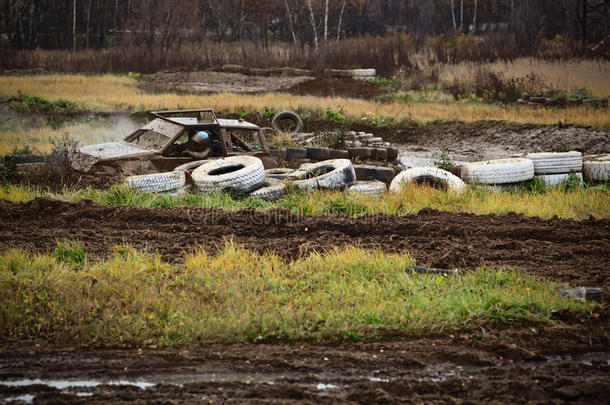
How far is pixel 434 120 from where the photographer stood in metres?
17.7

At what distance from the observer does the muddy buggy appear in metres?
9.59

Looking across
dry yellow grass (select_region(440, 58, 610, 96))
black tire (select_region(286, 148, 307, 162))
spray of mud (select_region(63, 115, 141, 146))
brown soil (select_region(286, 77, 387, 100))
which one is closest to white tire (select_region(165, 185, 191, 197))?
black tire (select_region(286, 148, 307, 162))

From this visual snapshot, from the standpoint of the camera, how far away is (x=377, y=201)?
8.70 meters

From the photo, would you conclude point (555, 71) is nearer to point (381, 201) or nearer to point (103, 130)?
point (103, 130)

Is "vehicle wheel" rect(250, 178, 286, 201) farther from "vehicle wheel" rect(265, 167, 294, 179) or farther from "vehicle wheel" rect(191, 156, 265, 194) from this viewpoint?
"vehicle wheel" rect(265, 167, 294, 179)

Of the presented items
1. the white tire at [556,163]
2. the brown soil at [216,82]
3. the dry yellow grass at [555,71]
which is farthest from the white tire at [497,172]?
the brown soil at [216,82]

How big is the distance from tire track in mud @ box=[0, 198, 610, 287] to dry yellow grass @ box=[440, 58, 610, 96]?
13.3 meters

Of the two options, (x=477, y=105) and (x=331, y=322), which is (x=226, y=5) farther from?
(x=331, y=322)

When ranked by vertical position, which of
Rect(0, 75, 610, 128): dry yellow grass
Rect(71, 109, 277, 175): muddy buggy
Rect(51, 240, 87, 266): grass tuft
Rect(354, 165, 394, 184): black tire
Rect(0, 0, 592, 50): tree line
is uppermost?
Rect(0, 0, 592, 50): tree line

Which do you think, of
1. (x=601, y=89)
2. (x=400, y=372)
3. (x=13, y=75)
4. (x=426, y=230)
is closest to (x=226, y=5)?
(x=13, y=75)

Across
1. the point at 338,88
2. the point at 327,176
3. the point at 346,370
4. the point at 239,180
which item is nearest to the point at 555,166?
the point at 327,176

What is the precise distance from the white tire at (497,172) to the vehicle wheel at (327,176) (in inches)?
75.0

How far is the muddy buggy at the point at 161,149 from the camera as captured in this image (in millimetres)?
9594

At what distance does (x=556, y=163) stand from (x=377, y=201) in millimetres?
3489
